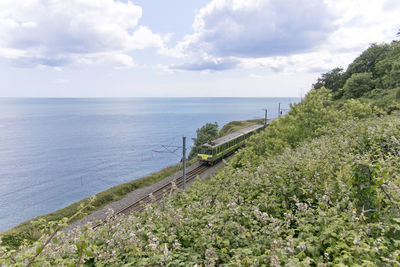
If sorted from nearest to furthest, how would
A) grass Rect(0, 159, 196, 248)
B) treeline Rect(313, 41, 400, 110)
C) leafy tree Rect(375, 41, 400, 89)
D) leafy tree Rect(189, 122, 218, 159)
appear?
grass Rect(0, 159, 196, 248)
treeline Rect(313, 41, 400, 110)
leafy tree Rect(375, 41, 400, 89)
leafy tree Rect(189, 122, 218, 159)

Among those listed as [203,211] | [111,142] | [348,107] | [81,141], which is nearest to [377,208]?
[203,211]

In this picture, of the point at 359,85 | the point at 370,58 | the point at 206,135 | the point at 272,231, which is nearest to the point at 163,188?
the point at 272,231

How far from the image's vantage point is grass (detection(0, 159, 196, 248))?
1662 centimetres

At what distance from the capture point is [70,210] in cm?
2277

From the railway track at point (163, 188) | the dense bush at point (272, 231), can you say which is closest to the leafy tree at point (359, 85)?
the railway track at point (163, 188)

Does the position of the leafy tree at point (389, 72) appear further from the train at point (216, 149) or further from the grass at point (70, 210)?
the grass at point (70, 210)

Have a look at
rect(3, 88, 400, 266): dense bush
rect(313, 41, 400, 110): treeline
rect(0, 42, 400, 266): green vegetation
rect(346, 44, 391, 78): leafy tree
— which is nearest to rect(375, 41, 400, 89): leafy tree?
rect(313, 41, 400, 110): treeline

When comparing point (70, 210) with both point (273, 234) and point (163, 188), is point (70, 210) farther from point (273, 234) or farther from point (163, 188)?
point (273, 234)

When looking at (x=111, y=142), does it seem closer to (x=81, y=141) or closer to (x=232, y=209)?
(x=81, y=141)

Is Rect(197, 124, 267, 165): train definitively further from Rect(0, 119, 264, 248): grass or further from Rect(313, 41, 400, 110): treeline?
Rect(313, 41, 400, 110): treeline

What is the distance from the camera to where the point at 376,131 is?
8.34 metres

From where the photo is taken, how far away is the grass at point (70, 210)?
16.6 metres

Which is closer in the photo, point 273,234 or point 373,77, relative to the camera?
point 273,234

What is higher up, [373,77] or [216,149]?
[373,77]
